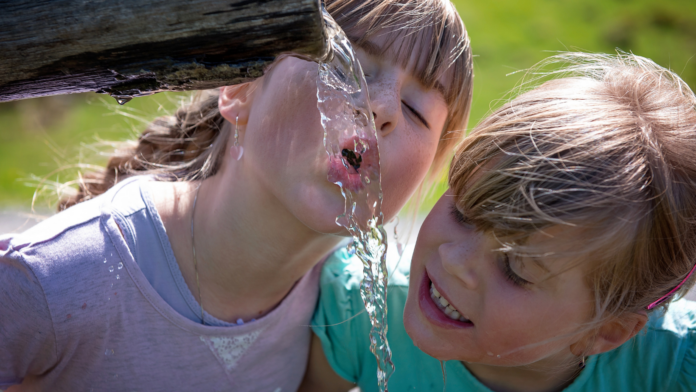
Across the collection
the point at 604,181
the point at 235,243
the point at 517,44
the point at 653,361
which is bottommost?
the point at 653,361

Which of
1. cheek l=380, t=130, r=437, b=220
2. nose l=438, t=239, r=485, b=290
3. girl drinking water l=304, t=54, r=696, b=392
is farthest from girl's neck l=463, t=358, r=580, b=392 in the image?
cheek l=380, t=130, r=437, b=220

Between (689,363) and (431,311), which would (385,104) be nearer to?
(431,311)

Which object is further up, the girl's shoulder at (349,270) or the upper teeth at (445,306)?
the upper teeth at (445,306)

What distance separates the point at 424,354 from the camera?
2.14m

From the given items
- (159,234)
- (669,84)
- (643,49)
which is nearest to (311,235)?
(159,234)

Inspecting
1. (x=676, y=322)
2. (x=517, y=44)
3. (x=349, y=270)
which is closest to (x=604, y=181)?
(x=676, y=322)

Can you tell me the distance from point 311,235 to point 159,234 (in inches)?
20.4

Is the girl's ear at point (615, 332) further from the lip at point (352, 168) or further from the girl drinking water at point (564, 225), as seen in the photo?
the lip at point (352, 168)

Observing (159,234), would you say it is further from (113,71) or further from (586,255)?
(586,255)

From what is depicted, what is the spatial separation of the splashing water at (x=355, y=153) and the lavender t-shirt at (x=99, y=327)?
1.62 feet

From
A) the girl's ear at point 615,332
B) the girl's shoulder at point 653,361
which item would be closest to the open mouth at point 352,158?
the girl's ear at point 615,332

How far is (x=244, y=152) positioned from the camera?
1862mm

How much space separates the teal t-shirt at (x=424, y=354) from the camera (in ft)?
6.50

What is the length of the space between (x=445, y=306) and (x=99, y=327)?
1.08 metres
